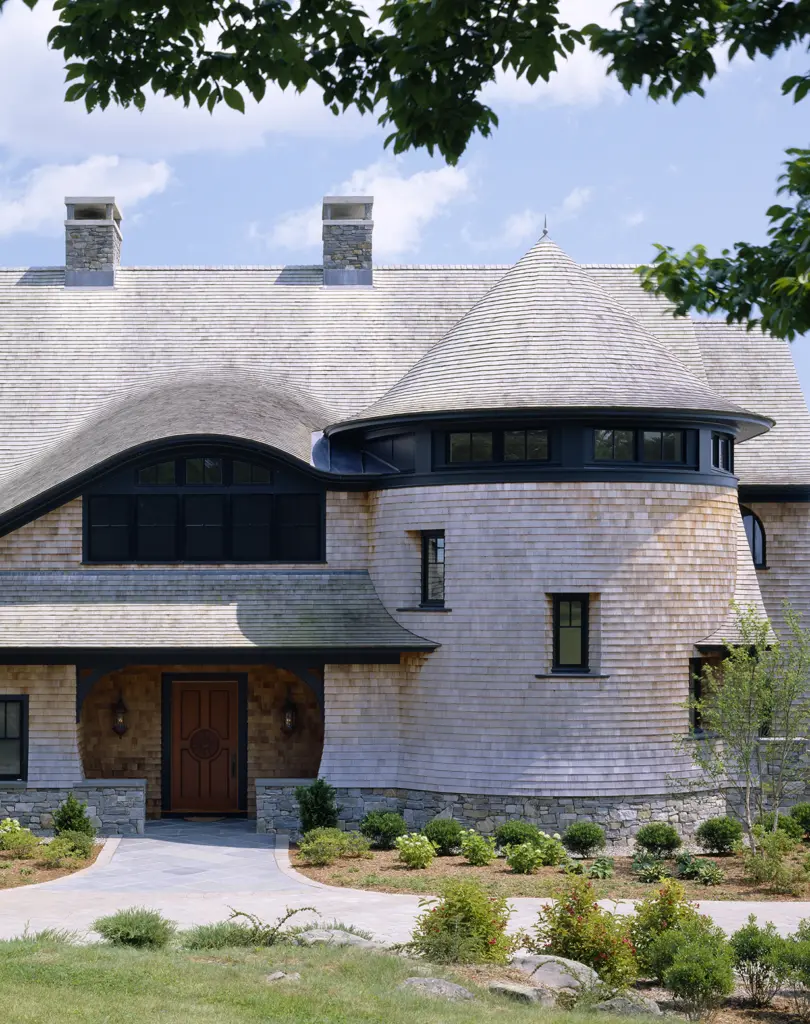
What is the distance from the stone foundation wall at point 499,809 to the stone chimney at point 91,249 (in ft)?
40.9

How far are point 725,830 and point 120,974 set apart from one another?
10.8 meters

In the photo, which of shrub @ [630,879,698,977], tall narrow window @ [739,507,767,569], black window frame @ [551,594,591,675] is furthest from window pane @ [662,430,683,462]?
shrub @ [630,879,698,977]

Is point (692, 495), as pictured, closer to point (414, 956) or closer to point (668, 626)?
point (668, 626)

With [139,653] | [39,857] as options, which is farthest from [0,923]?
[139,653]

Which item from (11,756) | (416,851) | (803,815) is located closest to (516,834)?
(416,851)

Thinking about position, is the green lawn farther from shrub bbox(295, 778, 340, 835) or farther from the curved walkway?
shrub bbox(295, 778, 340, 835)

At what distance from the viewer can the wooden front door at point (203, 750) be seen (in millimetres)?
22453

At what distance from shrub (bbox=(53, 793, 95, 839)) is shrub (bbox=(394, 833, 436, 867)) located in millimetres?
4779

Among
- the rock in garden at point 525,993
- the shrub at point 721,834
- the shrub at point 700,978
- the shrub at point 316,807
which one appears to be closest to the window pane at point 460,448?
the shrub at point 316,807

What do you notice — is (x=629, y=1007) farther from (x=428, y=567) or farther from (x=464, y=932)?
(x=428, y=567)

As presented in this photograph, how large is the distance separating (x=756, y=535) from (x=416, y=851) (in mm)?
9728

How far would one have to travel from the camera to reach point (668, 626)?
803 inches

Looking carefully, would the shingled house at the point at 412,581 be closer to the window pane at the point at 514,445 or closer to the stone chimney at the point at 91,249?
the window pane at the point at 514,445

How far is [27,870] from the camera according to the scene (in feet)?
59.1
